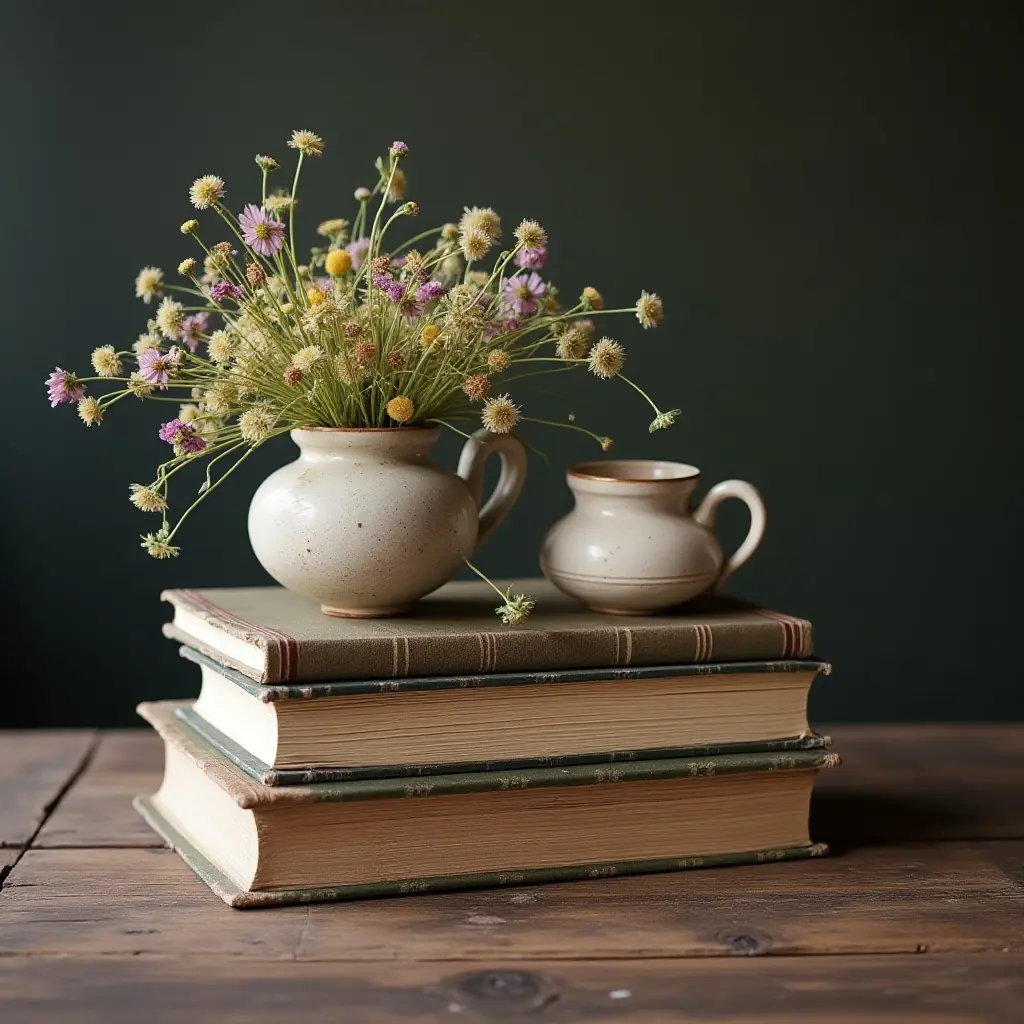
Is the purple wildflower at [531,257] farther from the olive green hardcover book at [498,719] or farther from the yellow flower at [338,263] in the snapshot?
the olive green hardcover book at [498,719]

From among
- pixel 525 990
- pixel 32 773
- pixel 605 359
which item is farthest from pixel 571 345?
pixel 32 773

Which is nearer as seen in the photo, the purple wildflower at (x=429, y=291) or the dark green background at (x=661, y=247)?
the purple wildflower at (x=429, y=291)

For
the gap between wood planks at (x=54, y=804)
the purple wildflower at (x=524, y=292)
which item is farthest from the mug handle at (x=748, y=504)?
the gap between wood planks at (x=54, y=804)

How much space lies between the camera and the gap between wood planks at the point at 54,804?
Answer: 41.7 inches

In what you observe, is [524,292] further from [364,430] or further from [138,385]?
[138,385]

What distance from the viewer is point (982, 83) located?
275cm

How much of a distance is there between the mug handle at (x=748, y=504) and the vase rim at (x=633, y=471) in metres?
0.03

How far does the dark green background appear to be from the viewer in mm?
2570

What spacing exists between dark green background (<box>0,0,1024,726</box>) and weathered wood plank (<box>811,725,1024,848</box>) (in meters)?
1.27

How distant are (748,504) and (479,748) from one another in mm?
310

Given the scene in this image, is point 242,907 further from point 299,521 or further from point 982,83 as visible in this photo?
point 982,83

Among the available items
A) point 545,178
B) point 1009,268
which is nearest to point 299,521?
point 545,178

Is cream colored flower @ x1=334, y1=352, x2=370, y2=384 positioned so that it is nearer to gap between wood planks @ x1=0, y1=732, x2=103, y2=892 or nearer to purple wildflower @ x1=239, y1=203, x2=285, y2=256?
purple wildflower @ x1=239, y1=203, x2=285, y2=256

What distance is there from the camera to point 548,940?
3.00ft
